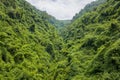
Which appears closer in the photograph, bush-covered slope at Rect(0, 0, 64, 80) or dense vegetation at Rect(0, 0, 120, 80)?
dense vegetation at Rect(0, 0, 120, 80)

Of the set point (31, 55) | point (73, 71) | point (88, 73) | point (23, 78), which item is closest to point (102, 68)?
point (88, 73)

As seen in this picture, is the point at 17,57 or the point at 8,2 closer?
the point at 17,57

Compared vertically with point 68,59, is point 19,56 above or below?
above

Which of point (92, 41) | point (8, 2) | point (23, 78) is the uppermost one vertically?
point (8, 2)

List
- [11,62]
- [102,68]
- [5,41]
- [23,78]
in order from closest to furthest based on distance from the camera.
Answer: [102,68]
[23,78]
[11,62]
[5,41]

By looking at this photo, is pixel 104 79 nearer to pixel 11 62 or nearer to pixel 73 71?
pixel 73 71

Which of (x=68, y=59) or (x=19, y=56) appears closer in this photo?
(x=19, y=56)

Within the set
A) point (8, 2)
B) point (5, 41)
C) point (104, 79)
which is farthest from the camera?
point (8, 2)

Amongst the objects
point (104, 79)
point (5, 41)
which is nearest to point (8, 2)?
point (5, 41)

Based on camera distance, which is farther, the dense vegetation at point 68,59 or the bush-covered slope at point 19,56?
the bush-covered slope at point 19,56

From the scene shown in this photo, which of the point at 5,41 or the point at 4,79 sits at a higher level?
the point at 5,41
